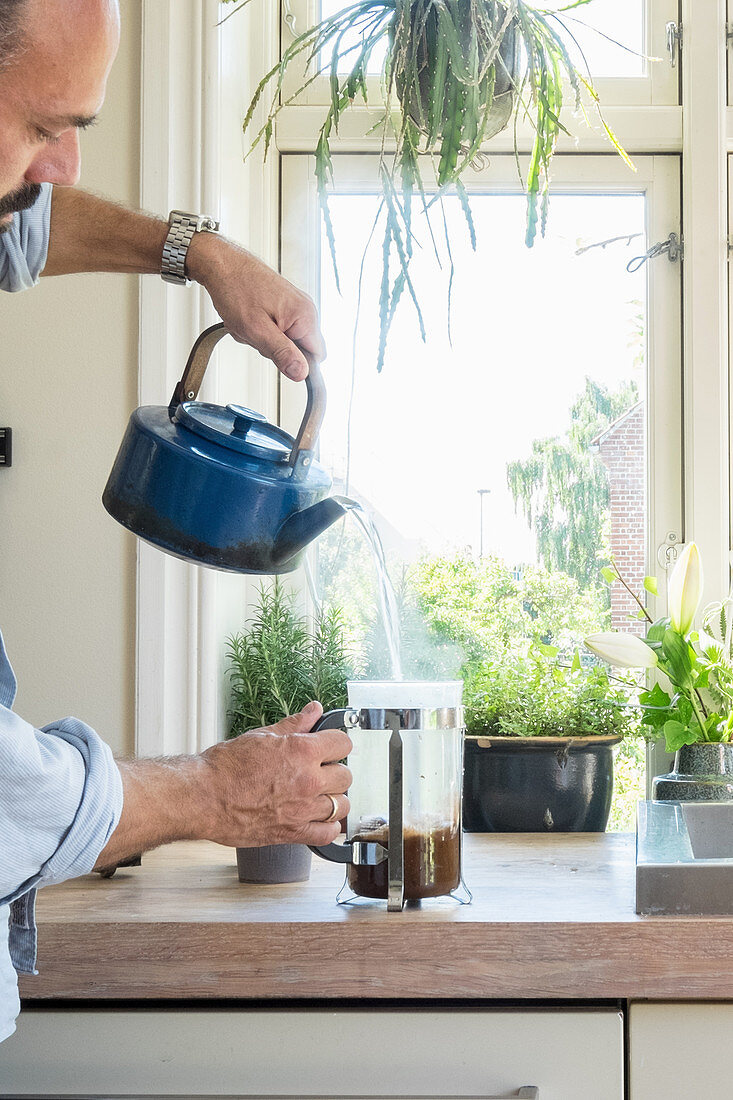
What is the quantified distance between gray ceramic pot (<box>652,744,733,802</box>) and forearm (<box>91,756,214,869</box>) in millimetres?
779

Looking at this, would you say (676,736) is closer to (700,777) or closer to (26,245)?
(700,777)

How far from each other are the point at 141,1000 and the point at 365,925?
0.77ft

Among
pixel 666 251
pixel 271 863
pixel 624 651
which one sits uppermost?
pixel 666 251

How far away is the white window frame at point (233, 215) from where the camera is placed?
1519 mm

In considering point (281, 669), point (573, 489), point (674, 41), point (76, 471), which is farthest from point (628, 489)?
point (76, 471)

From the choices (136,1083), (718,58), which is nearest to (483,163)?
(718,58)

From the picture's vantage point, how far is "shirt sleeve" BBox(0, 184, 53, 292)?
112cm

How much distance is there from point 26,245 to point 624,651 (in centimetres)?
91

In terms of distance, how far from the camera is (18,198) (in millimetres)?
872

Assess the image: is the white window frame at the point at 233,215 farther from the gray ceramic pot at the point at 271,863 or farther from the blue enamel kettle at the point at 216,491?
the blue enamel kettle at the point at 216,491

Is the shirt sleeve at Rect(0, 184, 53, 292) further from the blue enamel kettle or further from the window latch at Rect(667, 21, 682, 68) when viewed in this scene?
the window latch at Rect(667, 21, 682, 68)

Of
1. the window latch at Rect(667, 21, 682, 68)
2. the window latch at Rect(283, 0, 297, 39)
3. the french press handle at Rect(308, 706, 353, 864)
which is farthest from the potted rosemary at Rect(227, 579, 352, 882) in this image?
the window latch at Rect(667, 21, 682, 68)

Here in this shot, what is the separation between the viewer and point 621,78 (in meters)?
1.87

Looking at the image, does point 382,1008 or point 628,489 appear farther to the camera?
point 628,489
